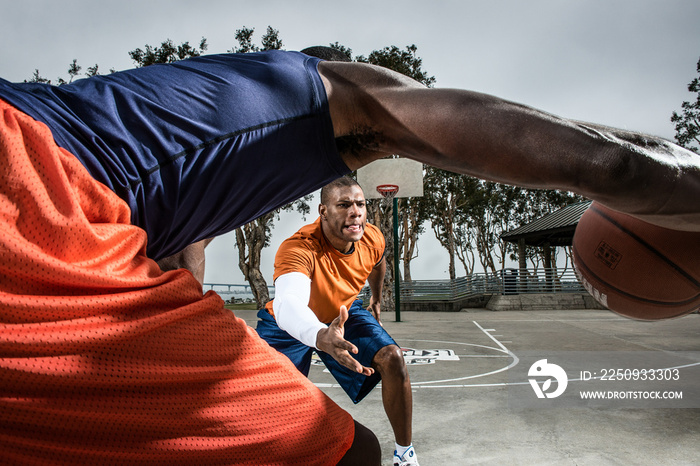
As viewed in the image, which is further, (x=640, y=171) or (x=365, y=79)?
(x=365, y=79)

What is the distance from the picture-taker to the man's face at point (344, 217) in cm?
359

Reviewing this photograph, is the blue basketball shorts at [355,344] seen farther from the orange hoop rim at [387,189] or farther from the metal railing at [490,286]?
the metal railing at [490,286]

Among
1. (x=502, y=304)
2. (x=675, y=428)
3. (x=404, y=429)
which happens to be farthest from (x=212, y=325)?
(x=502, y=304)

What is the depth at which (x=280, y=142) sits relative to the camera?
94 cm

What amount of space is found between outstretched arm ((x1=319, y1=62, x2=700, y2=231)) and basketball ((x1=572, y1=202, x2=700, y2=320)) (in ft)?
1.94

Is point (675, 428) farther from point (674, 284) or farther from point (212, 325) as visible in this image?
point (212, 325)

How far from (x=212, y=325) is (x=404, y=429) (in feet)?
6.75

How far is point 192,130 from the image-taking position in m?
0.88

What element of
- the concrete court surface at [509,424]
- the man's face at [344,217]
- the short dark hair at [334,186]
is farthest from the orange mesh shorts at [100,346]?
the short dark hair at [334,186]

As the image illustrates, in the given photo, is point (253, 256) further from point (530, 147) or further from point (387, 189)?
point (530, 147)

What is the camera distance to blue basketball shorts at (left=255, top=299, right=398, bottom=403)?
2.93 metres

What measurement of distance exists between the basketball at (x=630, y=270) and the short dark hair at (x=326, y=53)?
38.4 inches

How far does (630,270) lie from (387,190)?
11.5 metres

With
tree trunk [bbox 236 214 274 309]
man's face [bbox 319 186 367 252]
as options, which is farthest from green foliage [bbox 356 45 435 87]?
man's face [bbox 319 186 367 252]
